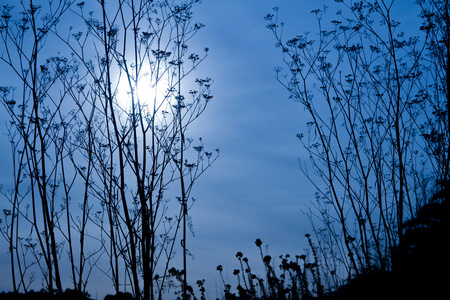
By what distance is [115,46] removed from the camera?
4820mm

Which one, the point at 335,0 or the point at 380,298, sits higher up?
the point at 335,0

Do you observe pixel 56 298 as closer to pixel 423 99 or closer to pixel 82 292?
pixel 82 292

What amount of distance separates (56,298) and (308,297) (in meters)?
2.88

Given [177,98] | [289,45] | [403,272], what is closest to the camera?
[403,272]

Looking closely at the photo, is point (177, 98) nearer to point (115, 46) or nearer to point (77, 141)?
point (115, 46)

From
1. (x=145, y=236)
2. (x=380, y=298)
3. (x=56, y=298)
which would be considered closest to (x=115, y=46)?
(x=145, y=236)

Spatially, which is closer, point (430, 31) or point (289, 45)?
point (430, 31)

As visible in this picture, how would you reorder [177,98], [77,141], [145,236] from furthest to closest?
[77,141]
[177,98]
[145,236]

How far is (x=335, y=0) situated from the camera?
577cm

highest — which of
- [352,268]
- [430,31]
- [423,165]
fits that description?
[430,31]

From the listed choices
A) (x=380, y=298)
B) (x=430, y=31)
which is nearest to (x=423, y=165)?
(x=430, y=31)

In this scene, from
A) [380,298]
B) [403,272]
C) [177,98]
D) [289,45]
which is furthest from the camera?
[289,45]

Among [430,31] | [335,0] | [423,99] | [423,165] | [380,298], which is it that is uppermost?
[335,0]

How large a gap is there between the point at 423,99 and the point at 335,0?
184 centimetres
